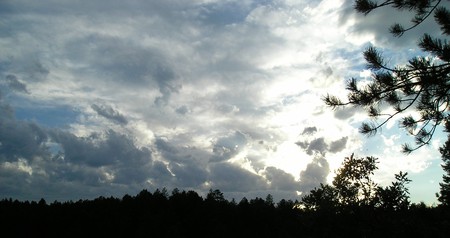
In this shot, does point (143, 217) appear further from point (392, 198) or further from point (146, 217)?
point (392, 198)

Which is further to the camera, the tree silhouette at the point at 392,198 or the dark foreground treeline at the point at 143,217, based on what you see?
the dark foreground treeline at the point at 143,217

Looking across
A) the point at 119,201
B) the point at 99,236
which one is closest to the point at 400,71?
the point at 99,236

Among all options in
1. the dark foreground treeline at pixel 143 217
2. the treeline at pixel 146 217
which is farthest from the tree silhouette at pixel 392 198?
the dark foreground treeline at pixel 143 217

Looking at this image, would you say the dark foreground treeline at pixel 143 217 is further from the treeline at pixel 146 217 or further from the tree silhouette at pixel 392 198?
the tree silhouette at pixel 392 198

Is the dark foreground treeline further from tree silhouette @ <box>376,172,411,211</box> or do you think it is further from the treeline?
tree silhouette @ <box>376,172,411,211</box>

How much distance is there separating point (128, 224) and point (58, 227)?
14.3 metres

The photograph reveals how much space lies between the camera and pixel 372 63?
303 inches

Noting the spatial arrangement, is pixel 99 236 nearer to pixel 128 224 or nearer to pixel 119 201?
pixel 128 224

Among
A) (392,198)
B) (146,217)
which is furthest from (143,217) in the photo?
(392,198)

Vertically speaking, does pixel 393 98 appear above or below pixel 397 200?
above

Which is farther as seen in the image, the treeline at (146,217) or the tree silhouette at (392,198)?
the treeline at (146,217)

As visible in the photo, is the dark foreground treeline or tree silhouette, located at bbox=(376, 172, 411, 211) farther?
the dark foreground treeline

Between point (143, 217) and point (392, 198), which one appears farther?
point (143, 217)

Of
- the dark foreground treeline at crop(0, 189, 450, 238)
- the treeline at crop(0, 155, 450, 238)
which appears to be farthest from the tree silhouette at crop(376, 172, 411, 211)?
the dark foreground treeline at crop(0, 189, 450, 238)
